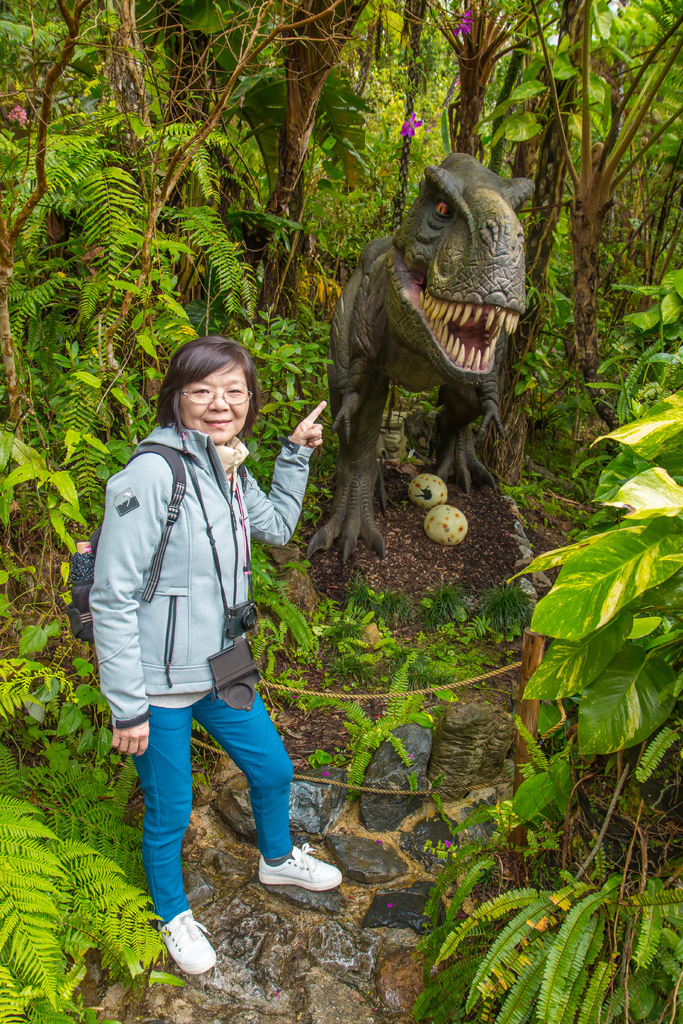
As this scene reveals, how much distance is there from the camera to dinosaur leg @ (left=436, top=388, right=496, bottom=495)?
14.4 feet

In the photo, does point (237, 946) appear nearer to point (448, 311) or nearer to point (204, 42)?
point (448, 311)

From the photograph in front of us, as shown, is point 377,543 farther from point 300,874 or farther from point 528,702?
point 528,702

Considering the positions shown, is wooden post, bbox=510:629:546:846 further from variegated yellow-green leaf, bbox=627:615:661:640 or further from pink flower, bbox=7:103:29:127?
pink flower, bbox=7:103:29:127

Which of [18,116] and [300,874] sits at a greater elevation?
[18,116]

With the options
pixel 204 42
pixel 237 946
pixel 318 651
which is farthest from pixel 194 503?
pixel 204 42

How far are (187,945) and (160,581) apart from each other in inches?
45.0

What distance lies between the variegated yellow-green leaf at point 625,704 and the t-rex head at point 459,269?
166cm

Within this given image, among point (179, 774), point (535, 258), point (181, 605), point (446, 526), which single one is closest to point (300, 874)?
point (179, 774)

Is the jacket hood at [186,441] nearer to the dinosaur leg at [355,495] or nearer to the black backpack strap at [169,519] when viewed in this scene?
the black backpack strap at [169,519]

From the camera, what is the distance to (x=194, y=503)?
175 cm

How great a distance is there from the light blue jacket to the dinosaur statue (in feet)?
4.28

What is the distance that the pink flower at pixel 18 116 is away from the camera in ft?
9.95

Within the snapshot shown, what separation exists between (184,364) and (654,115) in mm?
6965

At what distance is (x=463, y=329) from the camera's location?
107 inches
